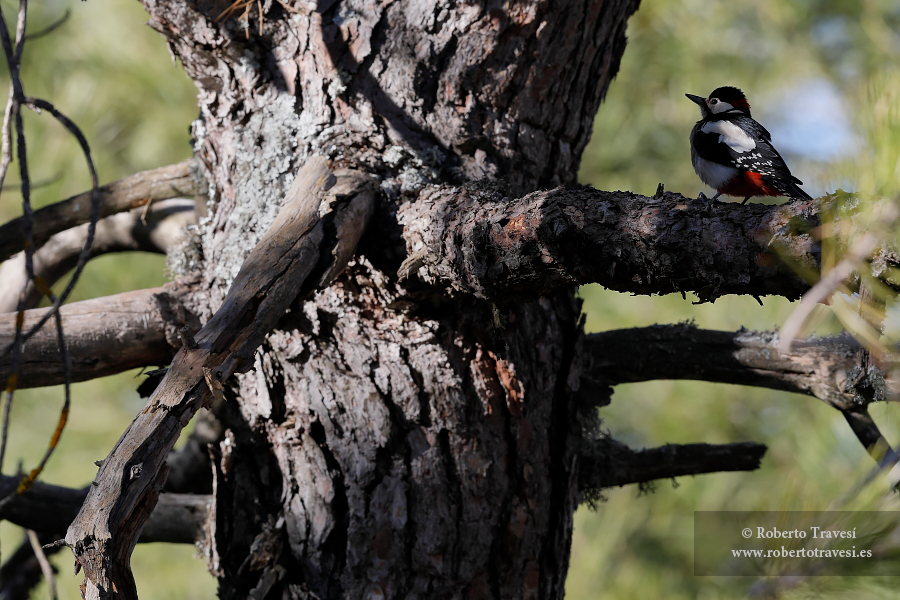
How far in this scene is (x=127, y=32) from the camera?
414 cm

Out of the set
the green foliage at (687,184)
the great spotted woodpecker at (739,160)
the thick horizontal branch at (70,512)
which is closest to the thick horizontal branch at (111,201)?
the thick horizontal branch at (70,512)

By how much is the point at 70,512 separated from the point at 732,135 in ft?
5.20

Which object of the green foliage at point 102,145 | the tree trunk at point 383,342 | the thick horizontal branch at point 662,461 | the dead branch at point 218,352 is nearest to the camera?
the dead branch at point 218,352

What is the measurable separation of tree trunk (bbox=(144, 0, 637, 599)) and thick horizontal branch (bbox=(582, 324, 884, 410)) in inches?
8.1

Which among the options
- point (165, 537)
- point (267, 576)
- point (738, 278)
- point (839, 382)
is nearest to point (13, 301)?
point (165, 537)

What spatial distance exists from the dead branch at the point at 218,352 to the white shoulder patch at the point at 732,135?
0.67 m

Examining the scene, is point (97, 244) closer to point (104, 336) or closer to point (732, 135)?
point (104, 336)

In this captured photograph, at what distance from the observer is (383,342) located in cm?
113

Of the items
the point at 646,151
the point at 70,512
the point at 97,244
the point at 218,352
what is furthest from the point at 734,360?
the point at 646,151

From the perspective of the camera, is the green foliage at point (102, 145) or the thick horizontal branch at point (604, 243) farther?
the green foliage at point (102, 145)

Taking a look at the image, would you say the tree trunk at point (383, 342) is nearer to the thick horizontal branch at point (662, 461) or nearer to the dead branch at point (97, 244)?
the thick horizontal branch at point (662, 461)

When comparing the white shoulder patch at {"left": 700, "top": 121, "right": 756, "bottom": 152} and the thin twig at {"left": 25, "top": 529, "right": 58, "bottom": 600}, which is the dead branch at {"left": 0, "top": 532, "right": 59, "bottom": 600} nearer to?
the thin twig at {"left": 25, "top": 529, "right": 58, "bottom": 600}

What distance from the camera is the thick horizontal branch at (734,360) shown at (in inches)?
47.3

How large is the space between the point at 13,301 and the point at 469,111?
1377mm
